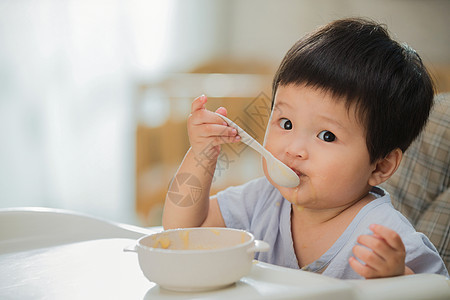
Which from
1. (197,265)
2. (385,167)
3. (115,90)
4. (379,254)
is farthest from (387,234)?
(115,90)

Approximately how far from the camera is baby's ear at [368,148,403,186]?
3.15 feet

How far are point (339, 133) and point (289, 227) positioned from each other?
214 mm

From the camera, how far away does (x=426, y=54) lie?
355 centimetres

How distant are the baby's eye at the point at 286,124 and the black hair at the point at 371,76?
0.21ft

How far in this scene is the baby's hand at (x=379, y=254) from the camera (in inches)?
25.5

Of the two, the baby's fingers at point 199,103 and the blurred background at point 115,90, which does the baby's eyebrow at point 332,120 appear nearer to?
the baby's fingers at point 199,103

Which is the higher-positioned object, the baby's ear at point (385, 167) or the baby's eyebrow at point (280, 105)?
the baby's eyebrow at point (280, 105)

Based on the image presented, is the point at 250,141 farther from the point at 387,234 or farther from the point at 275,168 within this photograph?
the point at 387,234

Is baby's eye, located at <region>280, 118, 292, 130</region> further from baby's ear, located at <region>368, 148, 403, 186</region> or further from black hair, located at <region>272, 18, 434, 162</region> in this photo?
baby's ear, located at <region>368, 148, 403, 186</region>

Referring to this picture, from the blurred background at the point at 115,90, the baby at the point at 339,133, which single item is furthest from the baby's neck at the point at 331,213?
the blurred background at the point at 115,90

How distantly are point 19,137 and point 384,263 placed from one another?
278 centimetres

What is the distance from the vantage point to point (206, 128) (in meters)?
0.89

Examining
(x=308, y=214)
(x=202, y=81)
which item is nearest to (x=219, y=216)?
(x=308, y=214)

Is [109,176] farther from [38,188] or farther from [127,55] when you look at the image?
[127,55]
